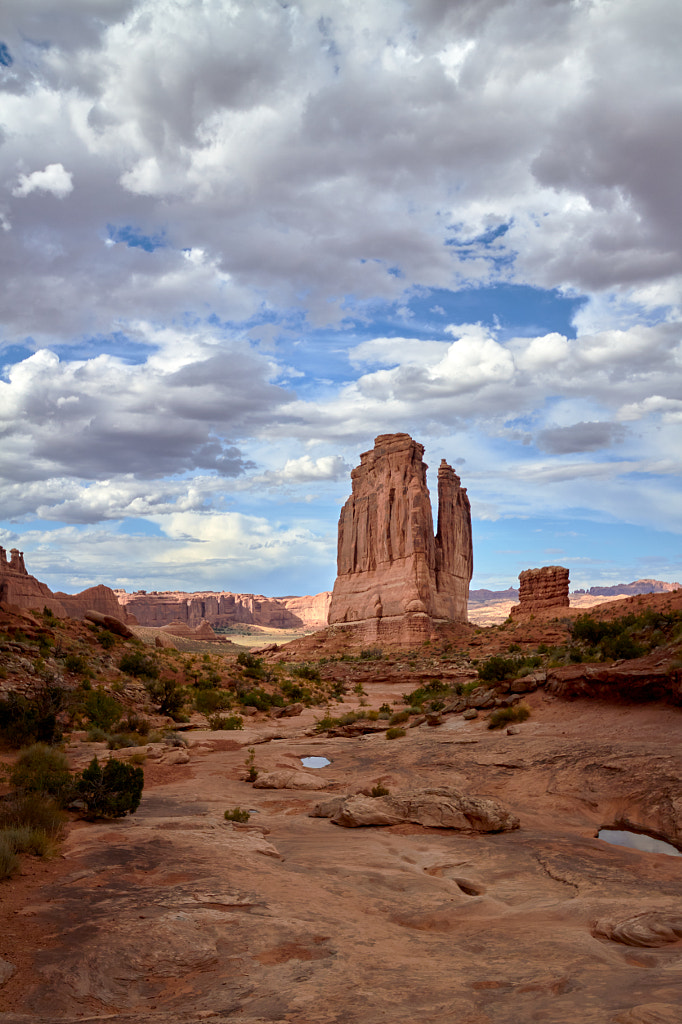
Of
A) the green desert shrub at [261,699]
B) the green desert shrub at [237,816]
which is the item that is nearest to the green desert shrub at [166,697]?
the green desert shrub at [261,699]

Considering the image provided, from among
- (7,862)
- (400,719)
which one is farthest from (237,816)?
(400,719)

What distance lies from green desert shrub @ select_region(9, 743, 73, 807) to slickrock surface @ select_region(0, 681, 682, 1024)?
0.87 meters

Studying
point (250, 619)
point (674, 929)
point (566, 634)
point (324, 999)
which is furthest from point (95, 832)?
point (250, 619)

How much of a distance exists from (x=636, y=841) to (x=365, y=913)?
181 inches

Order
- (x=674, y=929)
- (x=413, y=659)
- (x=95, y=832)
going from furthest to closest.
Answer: (x=413, y=659) < (x=95, y=832) < (x=674, y=929)

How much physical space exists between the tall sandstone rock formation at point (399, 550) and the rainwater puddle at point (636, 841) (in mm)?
55873

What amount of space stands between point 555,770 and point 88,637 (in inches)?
903

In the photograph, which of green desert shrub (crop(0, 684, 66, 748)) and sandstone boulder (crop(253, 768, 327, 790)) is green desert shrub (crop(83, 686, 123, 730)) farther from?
sandstone boulder (crop(253, 768, 327, 790))

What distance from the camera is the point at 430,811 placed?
30.8 ft

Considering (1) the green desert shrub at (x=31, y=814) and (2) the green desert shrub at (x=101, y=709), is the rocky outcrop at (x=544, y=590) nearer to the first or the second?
(2) the green desert shrub at (x=101, y=709)

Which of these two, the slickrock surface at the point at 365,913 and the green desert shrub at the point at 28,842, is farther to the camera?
the green desert shrub at the point at 28,842

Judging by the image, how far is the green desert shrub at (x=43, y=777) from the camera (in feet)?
29.1

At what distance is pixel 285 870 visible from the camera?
22.6 ft

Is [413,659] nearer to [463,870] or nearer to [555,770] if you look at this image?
[555,770]
